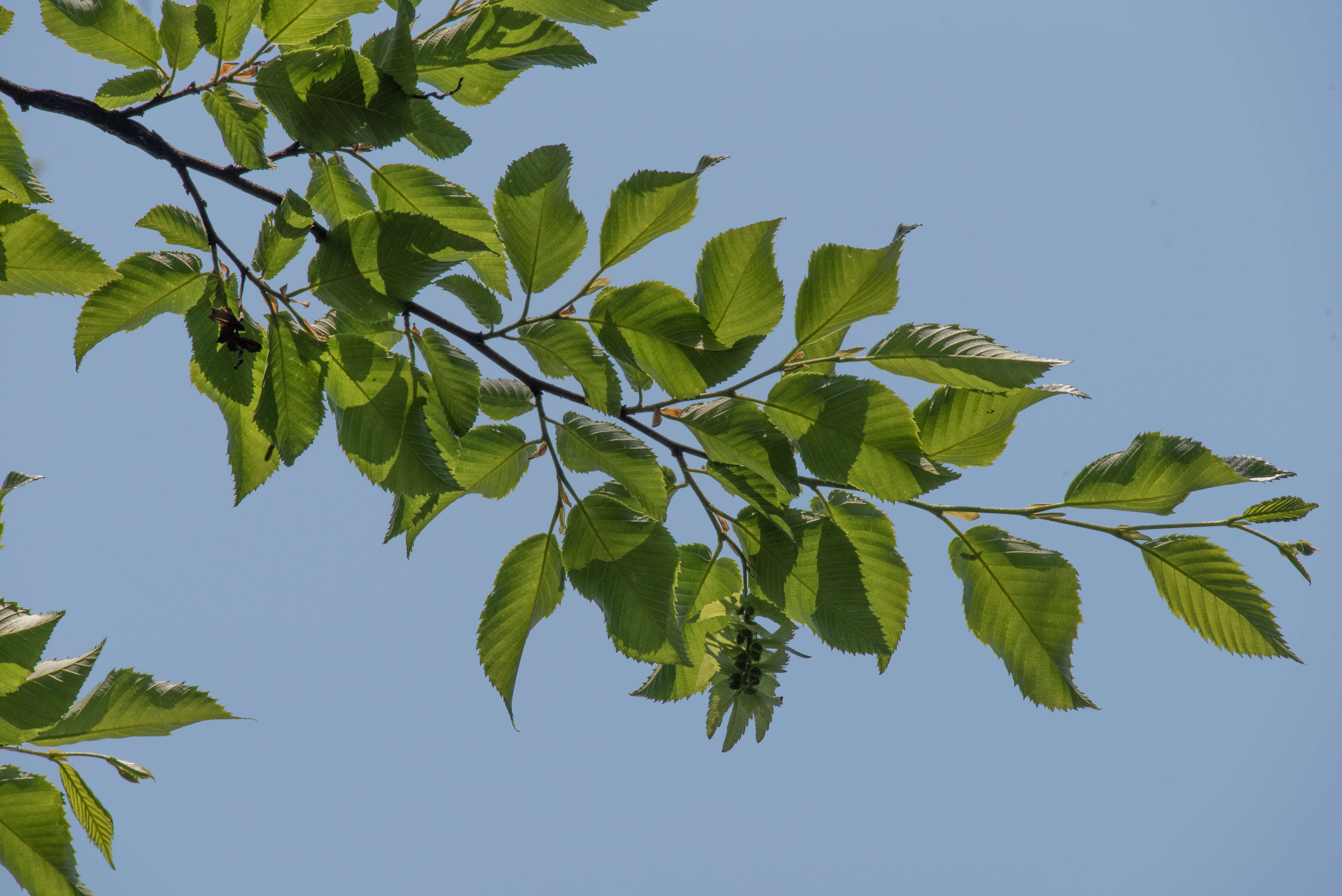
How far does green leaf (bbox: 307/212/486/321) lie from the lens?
3.21ft

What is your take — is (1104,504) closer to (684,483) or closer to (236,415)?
(684,483)

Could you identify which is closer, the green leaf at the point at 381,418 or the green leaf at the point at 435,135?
the green leaf at the point at 381,418

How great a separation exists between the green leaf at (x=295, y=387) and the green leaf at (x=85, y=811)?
609 millimetres

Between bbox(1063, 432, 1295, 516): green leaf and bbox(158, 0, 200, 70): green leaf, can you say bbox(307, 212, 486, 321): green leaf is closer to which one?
bbox(158, 0, 200, 70): green leaf

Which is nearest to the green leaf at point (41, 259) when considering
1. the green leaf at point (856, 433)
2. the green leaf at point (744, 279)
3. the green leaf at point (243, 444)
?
the green leaf at point (243, 444)

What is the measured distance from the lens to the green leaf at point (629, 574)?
110 cm

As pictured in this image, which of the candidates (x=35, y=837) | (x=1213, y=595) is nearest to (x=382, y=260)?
(x=35, y=837)

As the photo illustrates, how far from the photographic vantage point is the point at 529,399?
1.20m

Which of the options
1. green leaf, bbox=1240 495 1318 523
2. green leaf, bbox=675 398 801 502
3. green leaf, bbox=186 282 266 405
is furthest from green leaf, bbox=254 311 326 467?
green leaf, bbox=1240 495 1318 523

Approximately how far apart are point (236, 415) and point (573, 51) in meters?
0.72

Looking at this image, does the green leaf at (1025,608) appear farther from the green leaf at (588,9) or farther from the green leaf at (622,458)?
the green leaf at (588,9)

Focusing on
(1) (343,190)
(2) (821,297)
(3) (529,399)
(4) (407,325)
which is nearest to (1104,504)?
(2) (821,297)

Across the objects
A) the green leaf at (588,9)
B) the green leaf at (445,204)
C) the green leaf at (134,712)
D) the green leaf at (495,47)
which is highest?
the green leaf at (588,9)

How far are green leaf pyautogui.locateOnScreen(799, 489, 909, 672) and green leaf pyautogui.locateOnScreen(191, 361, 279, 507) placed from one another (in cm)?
78
